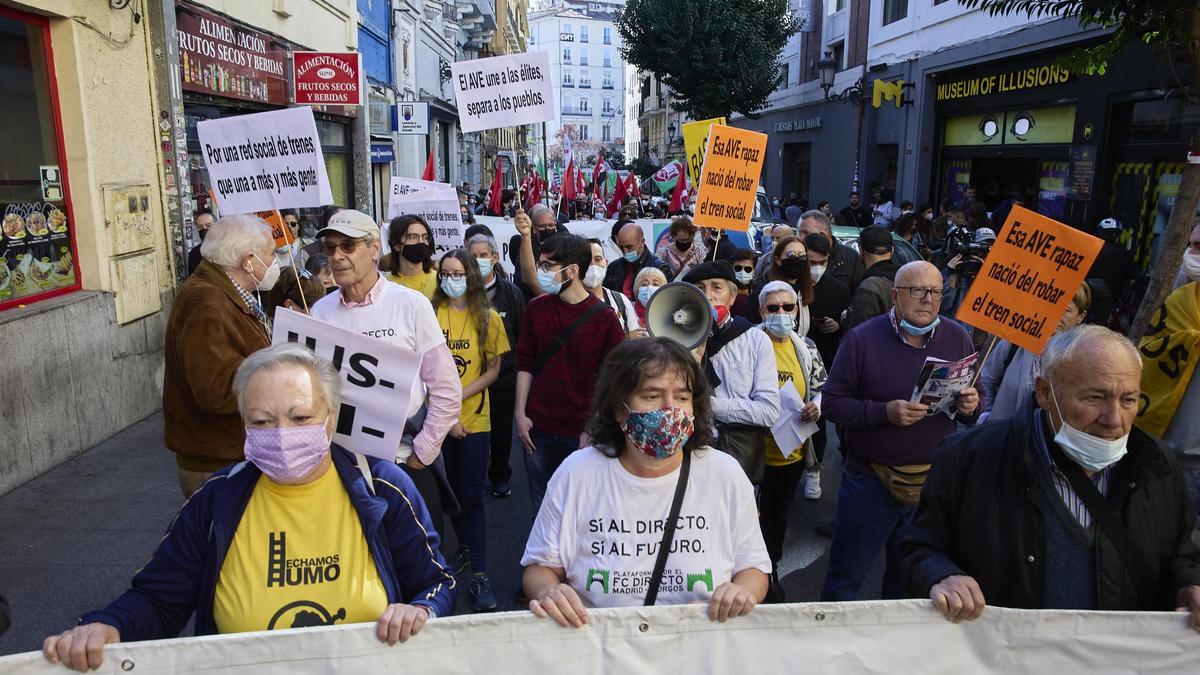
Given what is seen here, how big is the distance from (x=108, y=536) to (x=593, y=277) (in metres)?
3.38

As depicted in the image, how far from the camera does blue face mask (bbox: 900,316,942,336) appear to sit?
377cm

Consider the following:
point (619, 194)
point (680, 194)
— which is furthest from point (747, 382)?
point (619, 194)

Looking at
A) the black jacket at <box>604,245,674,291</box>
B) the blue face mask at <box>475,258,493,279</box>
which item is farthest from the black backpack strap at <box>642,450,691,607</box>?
the black jacket at <box>604,245,674,291</box>

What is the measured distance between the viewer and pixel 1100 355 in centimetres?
228

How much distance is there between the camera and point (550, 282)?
14.8 feet

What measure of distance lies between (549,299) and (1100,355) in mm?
2678

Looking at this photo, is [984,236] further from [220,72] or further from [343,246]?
[220,72]

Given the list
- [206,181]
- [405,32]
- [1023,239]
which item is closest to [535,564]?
[1023,239]

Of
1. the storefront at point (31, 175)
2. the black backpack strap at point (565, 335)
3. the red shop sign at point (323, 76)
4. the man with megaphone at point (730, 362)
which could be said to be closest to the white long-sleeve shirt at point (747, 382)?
the man with megaphone at point (730, 362)

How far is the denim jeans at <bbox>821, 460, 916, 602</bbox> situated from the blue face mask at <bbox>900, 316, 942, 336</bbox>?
0.65 m

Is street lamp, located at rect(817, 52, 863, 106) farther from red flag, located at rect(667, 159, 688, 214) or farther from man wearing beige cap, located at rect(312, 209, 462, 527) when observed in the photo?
man wearing beige cap, located at rect(312, 209, 462, 527)

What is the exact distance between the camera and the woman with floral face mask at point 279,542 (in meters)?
2.22

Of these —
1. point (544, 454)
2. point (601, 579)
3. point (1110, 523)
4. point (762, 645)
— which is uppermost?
point (1110, 523)

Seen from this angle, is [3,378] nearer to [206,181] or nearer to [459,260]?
[459,260]
